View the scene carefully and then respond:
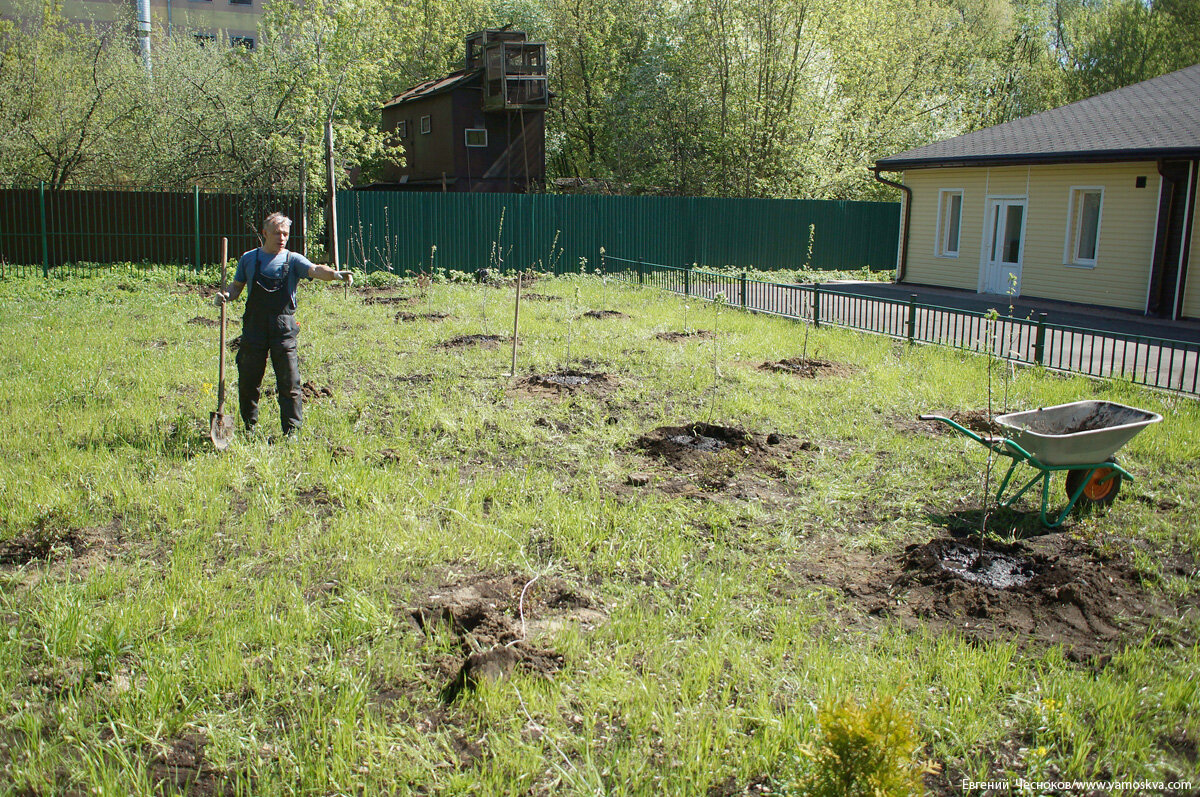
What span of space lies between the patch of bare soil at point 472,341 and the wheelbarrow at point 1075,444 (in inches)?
270

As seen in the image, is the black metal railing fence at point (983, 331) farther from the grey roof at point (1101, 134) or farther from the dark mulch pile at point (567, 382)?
the grey roof at point (1101, 134)

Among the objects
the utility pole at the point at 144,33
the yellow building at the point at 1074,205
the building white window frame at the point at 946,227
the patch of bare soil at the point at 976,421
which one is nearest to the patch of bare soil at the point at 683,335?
the patch of bare soil at the point at 976,421

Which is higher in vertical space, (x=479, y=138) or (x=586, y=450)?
(x=479, y=138)

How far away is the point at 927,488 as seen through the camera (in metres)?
6.10

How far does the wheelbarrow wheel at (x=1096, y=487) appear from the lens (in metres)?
5.47

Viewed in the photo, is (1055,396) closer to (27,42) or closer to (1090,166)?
(1090,166)

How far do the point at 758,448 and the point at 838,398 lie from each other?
6.90ft

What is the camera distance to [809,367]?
9875mm

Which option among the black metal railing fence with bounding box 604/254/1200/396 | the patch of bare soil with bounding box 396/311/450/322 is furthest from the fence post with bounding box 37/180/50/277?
the black metal railing fence with bounding box 604/254/1200/396

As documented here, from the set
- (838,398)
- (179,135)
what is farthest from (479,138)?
(838,398)

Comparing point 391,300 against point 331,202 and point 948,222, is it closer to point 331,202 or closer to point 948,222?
point 331,202

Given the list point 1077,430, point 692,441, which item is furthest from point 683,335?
point 1077,430

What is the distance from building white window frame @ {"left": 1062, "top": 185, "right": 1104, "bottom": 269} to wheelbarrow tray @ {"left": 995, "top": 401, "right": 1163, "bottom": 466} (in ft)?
43.9

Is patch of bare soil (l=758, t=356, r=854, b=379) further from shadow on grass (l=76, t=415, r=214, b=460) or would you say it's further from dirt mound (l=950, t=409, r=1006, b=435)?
shadow on grass (l=76, t=415, r=214, b=460)
